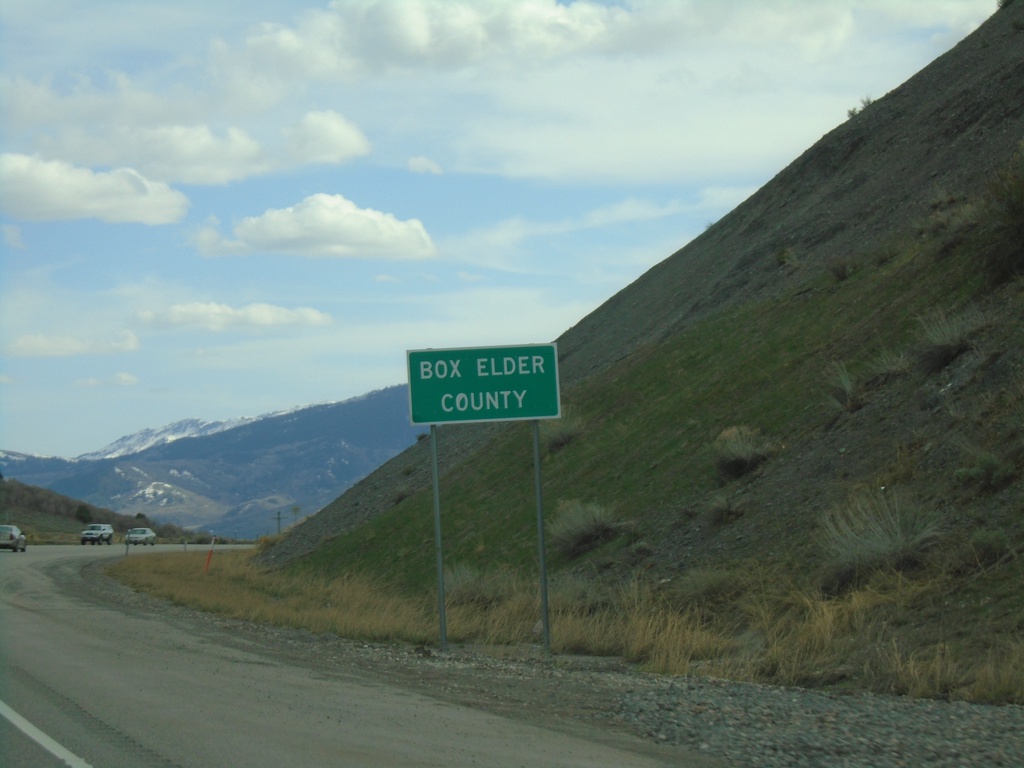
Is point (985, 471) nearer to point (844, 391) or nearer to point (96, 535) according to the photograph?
point (844, 391)

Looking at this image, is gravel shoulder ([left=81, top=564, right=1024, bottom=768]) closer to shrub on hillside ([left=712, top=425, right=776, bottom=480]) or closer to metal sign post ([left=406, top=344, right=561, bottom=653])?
metal sign post ([left=406, top=344, right=561, bottom=653])

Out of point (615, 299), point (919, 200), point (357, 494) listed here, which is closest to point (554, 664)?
point (919, 200)

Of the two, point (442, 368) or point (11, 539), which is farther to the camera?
point (11, 539)

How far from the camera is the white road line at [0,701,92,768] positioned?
7234 mm

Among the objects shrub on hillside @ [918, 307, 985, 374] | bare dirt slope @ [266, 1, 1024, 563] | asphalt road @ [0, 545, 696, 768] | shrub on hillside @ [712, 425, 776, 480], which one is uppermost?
bare dirt slope @ [266, 1, 1024, 563]

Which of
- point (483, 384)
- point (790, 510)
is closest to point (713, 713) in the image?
point (483, 384)

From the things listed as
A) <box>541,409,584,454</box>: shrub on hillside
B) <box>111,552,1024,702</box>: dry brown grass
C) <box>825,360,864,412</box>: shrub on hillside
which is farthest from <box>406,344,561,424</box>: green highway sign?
<box>541,409,584,454</box>: shrub on hillside

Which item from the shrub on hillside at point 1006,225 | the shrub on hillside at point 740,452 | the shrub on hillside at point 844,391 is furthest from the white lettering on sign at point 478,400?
the shrub on hillside at point 1006,225

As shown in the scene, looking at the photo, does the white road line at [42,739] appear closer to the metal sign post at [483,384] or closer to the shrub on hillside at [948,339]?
the metal sign post at [483,384]

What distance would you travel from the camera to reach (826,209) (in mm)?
30672

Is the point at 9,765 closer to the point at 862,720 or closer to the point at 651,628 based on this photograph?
the point at 862,720

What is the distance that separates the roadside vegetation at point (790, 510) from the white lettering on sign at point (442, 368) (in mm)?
3673

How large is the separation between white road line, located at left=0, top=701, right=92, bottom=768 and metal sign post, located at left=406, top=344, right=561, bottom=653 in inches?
248

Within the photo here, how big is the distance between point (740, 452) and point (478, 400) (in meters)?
5.75
